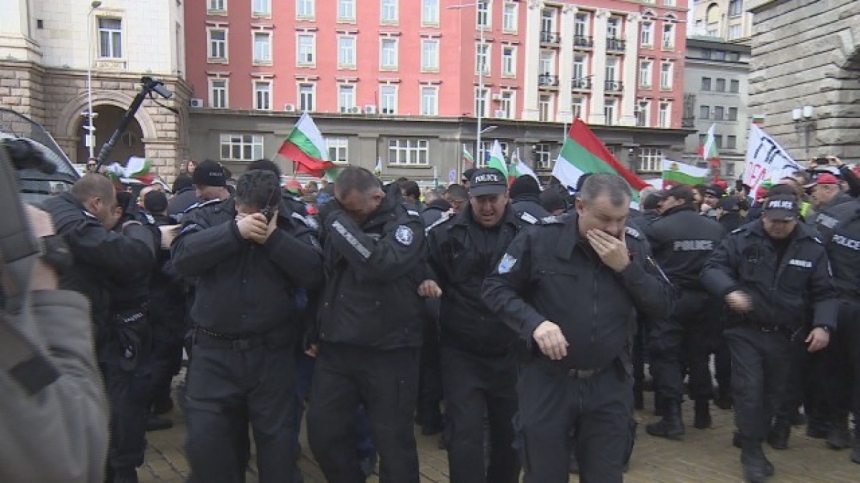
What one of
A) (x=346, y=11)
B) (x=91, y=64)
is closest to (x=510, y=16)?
(x=346, y=11)

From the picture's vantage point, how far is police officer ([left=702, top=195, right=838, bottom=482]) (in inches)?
195

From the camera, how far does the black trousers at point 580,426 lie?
347cm

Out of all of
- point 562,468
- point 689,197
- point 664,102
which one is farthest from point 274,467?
point 664,102

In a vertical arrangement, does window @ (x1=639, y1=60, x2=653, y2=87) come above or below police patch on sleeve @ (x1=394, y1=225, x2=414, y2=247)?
above

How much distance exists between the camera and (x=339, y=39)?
Result: 44312 millimetres

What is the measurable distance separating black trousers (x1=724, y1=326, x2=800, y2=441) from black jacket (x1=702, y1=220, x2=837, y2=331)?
0.14 metres

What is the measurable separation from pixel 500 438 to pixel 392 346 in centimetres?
112

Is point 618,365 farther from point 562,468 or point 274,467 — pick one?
point 274,467

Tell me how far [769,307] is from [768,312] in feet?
0.13

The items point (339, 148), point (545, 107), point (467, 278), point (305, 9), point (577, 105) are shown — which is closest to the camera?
point (467, 278)

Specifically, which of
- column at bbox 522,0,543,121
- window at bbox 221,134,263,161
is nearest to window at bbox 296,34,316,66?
window at bbox 221,134,263,161

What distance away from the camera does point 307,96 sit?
43969 millimetres

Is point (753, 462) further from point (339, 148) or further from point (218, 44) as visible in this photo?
point (218, 44)

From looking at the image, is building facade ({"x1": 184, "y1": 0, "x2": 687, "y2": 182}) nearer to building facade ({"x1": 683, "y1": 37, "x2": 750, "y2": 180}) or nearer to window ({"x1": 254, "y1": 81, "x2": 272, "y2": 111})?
window ({"x1": 254, "y1": 81, "x2": 272, "y2": 111})
